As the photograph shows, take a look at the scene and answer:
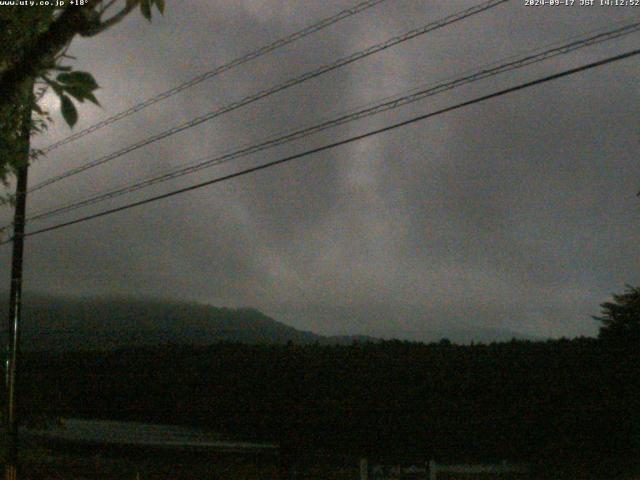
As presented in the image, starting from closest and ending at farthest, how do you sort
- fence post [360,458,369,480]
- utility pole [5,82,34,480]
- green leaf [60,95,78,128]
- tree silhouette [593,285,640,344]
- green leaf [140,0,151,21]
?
green leaf [60,95,78,128]
green leaf [140,0,151,21]
fence post [360,458,369,480]
utility pole [5,82,34,480]
tree silhouette [593,285,640,344]

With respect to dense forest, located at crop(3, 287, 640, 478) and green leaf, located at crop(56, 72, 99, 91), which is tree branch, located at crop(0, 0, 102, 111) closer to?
green leaf, located at crop(56, 72, 99, 91)

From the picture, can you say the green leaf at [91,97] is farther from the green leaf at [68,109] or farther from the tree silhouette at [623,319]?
the tree silhouette at [623,319]

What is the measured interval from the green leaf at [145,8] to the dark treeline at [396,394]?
19418 mm

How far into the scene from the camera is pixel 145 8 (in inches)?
146

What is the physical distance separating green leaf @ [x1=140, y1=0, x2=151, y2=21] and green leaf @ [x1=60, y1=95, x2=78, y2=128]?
0.72 m

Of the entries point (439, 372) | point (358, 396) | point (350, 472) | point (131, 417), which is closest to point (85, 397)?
point (131, 417)

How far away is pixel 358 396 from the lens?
41.3 meters

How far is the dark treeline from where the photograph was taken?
31.4m

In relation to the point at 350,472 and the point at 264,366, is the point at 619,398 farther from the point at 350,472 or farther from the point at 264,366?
the point at 264,366

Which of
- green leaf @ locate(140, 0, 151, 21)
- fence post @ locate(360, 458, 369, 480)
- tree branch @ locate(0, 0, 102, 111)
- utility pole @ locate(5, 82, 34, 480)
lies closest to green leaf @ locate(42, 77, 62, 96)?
tree branch @ locate(0, 0, 102, 111)

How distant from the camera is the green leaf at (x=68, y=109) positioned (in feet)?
10.6

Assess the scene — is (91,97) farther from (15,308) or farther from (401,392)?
(401,392)

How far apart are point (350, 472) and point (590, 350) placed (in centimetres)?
1292

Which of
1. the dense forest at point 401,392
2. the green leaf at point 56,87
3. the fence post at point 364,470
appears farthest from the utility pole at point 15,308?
the green leaf at point 56,87
